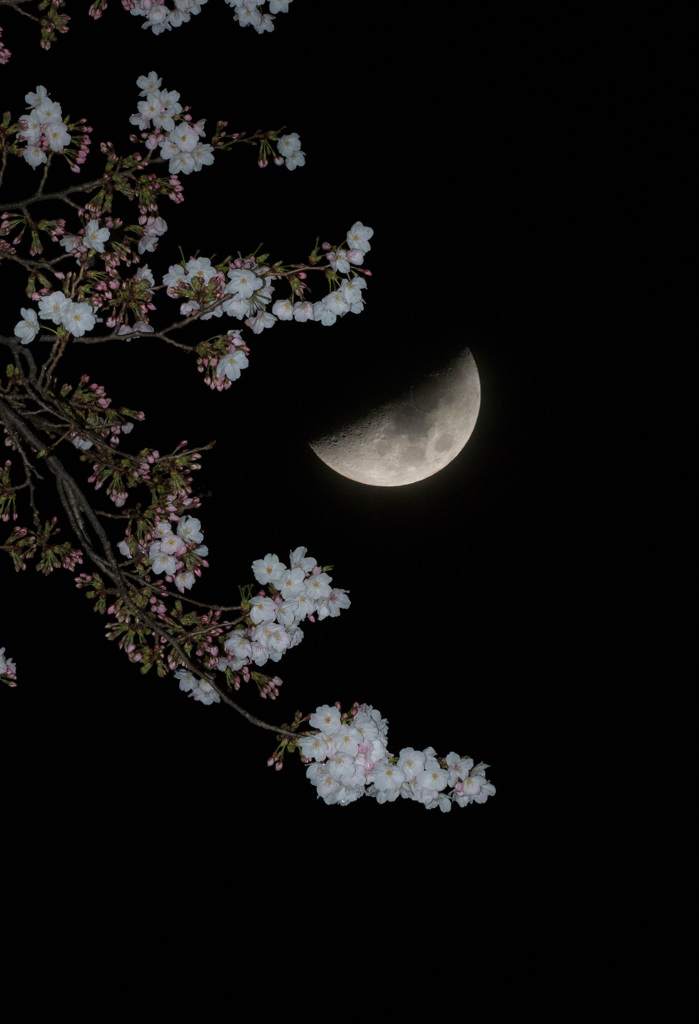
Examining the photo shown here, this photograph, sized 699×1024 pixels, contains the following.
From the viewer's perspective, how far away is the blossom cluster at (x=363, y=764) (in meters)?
2.91

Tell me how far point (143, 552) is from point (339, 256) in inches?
59.0

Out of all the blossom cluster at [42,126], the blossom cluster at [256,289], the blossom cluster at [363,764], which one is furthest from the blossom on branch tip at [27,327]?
the blossom cluster at [363,764]

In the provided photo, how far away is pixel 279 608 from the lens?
3320 mm

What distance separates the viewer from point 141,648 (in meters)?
3.35

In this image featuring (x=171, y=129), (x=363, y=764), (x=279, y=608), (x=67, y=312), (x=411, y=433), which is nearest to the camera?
(x=363, y=764)

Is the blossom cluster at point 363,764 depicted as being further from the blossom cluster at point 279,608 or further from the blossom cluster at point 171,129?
the blossom cluster at point 171,129

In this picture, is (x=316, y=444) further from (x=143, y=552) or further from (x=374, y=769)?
(x=374, y=769)

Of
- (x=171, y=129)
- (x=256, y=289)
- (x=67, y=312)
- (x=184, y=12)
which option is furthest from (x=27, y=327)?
(x=184, y=12)

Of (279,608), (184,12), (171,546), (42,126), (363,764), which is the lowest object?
(363,764)

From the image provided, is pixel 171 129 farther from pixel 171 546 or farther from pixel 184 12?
pixel 171 546

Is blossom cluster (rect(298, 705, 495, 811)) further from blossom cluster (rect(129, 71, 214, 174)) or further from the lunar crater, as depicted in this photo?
the lunar crater

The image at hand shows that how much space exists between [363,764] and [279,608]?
0.74m

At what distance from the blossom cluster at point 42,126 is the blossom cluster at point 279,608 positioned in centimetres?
200

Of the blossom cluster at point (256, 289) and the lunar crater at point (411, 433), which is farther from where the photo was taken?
the lunar crater at point (411, 433)
